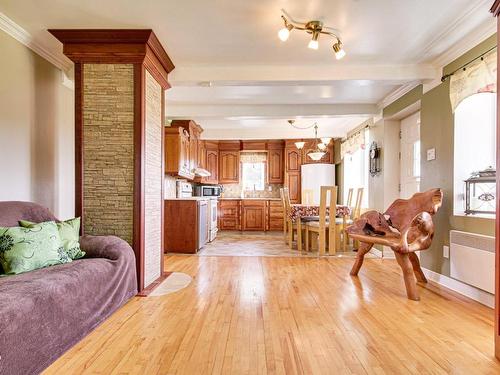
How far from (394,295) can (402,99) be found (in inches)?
104

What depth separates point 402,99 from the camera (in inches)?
164

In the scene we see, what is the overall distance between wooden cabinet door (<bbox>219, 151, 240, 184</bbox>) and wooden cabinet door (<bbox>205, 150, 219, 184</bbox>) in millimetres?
100

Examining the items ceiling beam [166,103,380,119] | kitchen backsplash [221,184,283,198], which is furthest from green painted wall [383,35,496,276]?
kitchen backsplash [221,184,283,198]

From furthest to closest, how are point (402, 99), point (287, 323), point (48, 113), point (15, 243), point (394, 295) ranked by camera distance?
point (402, 99) → point (48, 113) → point (394, 295) → point (287, 323) → point (15, 243)

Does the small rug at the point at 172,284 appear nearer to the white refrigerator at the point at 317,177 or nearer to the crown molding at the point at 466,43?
the crown molding at the point at 466,43

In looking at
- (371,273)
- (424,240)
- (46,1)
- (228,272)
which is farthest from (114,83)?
(371,273)

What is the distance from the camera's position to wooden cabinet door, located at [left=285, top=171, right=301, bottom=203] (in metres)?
7.64

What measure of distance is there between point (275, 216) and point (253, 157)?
172 centimetres

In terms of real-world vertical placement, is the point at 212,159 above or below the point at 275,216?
above

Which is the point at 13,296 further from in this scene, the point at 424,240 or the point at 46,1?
the point at 424,240

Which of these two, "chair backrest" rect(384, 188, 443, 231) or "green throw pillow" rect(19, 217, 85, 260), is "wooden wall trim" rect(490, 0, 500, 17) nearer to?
"chair backrest" rect(384, 188, 443, 231)

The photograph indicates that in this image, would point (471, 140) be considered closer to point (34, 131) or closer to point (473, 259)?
point (473, 259)

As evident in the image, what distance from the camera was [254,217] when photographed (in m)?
7.57

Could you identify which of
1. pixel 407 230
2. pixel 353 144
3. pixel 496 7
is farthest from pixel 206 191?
pixel 496 7
